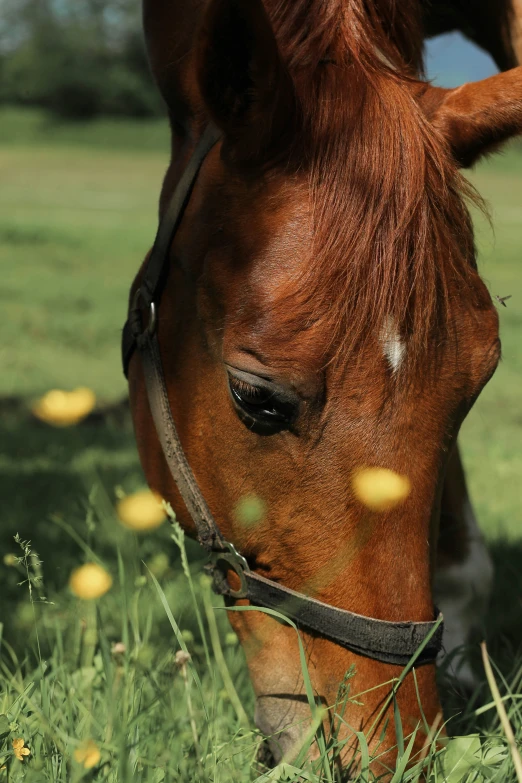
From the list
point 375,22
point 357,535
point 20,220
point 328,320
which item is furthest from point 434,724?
point 20,220

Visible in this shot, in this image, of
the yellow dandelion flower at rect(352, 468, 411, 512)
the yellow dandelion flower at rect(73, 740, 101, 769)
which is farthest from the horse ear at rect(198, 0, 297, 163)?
the yellow dandelion flower at rect(73, 740, 101, 769)

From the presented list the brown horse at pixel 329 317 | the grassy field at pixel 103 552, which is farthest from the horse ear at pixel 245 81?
the grassy field at pixel 103 552

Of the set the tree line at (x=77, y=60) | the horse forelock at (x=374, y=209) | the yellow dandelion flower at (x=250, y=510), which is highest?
the horse forelock at (x=374, y=209)

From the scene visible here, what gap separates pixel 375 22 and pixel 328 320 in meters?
0.78

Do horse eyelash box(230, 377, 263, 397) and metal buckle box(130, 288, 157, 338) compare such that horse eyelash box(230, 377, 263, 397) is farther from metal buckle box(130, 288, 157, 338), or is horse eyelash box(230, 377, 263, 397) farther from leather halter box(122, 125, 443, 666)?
metal buckle box(130, 288, 157, 338)

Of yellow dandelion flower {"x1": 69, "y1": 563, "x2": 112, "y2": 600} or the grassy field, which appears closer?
the grassy field

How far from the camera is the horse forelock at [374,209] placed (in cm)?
153

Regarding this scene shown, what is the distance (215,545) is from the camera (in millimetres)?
1786

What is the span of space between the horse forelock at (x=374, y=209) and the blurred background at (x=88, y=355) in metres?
0.30

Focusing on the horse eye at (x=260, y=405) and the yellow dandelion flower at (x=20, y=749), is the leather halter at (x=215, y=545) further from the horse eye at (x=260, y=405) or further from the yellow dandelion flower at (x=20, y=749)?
the yellow dandelion flower at (x=20, y=749)

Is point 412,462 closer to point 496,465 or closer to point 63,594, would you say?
point 63,594

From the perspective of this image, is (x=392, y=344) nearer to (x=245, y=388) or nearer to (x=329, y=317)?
(x=329, y=317)

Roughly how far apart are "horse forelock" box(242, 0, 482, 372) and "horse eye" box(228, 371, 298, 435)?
0.13 m

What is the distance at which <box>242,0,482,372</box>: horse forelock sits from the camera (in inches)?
60.1
